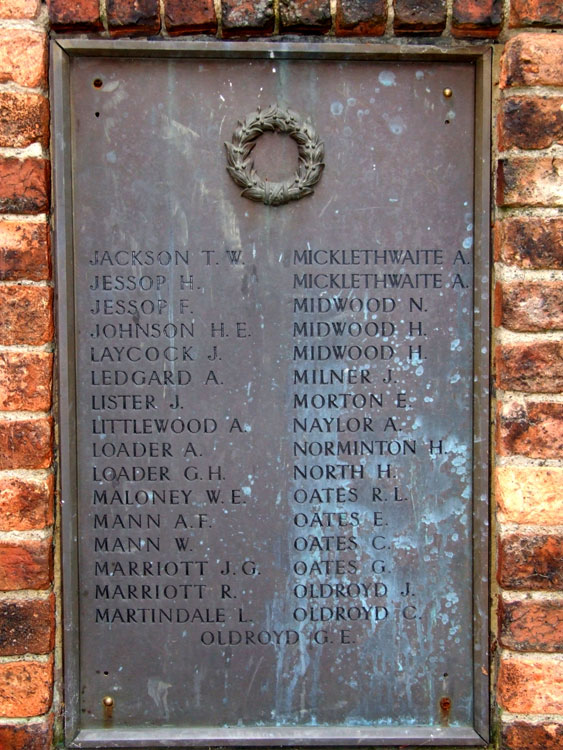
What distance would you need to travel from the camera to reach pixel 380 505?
183 cm

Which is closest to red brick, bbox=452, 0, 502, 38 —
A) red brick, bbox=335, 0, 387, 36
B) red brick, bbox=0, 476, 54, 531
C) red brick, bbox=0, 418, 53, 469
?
red brick, bbox=335, 0, 387, 36

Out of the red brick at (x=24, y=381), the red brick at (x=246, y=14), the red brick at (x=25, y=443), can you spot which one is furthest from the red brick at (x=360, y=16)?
the red brick at (x=25, y=443)

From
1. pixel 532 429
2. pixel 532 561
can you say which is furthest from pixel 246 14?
pixel 532 561

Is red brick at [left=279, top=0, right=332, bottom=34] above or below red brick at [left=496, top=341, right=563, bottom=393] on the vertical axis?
above

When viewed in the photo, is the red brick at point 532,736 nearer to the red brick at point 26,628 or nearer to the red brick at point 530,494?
the red brick at point 530,494

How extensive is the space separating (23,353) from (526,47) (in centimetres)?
147

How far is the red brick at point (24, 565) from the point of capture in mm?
1731

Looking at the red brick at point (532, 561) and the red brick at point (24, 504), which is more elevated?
the red brick at point (24, 504)

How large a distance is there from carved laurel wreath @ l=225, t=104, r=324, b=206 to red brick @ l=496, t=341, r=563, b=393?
Result: 2.20ft

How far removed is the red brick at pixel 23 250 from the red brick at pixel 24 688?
0.99m

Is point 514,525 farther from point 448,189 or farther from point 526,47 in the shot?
point 526,47

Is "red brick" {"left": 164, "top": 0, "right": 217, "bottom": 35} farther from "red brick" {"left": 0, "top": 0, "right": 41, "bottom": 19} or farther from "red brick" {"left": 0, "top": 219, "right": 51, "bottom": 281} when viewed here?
"red brick" {"left": 0, "top": 219, "right": 51, "bottom": 281}

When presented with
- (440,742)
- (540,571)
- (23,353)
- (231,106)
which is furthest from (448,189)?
(440,742)

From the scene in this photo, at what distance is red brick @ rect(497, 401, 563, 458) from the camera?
5.64 feet
